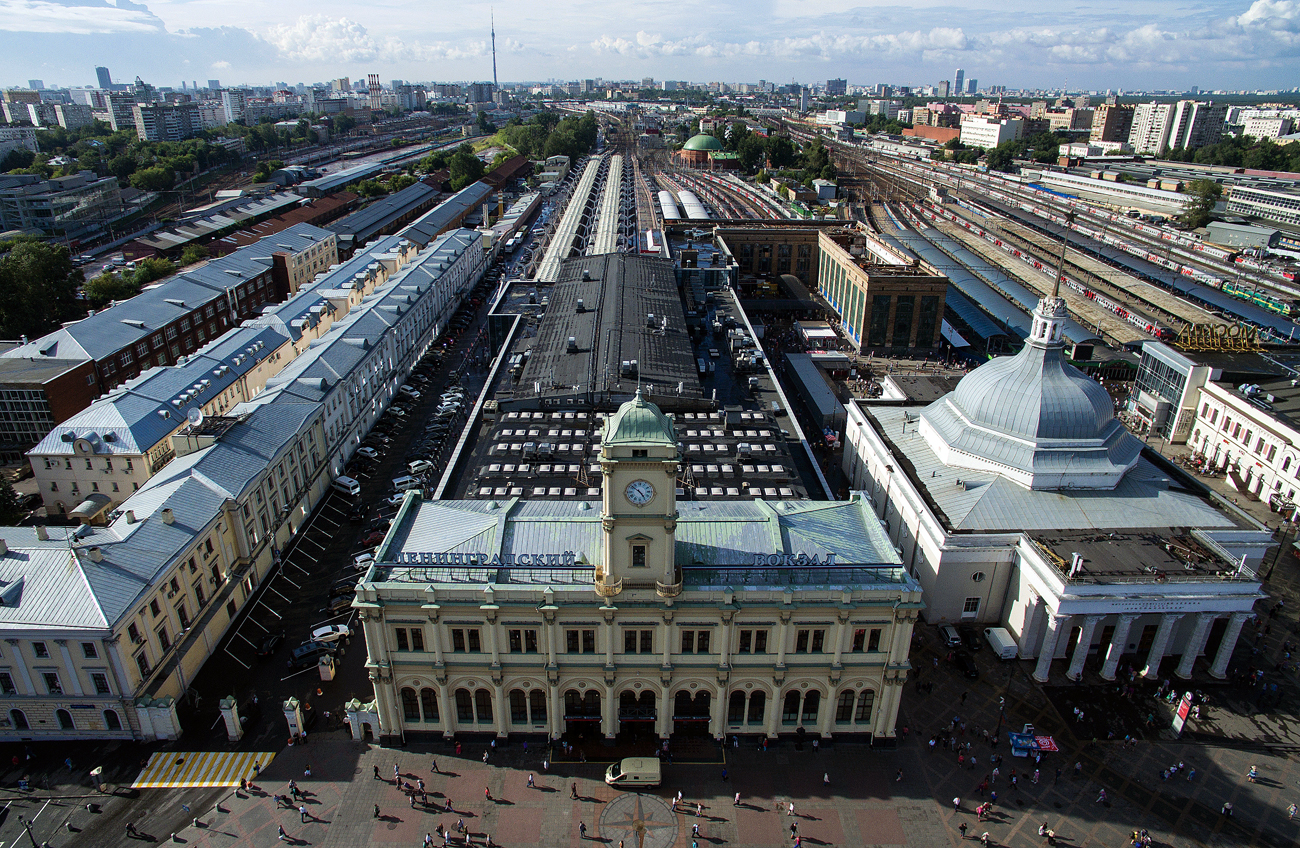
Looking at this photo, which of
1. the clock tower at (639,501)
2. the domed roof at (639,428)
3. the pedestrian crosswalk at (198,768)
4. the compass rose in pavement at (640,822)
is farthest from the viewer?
the pedestrian crosswalk at (198,768)

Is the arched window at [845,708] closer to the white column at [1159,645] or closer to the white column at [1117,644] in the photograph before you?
the white column at [1117,644]

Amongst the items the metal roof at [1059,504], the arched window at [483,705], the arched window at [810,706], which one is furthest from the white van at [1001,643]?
the arched window at [483,705]

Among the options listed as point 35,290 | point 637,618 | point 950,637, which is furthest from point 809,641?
point 35,290

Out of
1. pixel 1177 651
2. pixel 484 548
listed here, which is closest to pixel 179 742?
pixel 484 548

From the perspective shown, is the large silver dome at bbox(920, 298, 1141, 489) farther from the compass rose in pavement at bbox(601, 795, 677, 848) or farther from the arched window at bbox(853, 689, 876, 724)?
the compass rose in pavement at bbox(601, 795, 677, 848)

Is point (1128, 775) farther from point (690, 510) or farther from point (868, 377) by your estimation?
point (868, 377)

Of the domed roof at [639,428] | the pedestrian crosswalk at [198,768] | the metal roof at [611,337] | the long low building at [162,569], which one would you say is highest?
the domed roof at [639,428]
